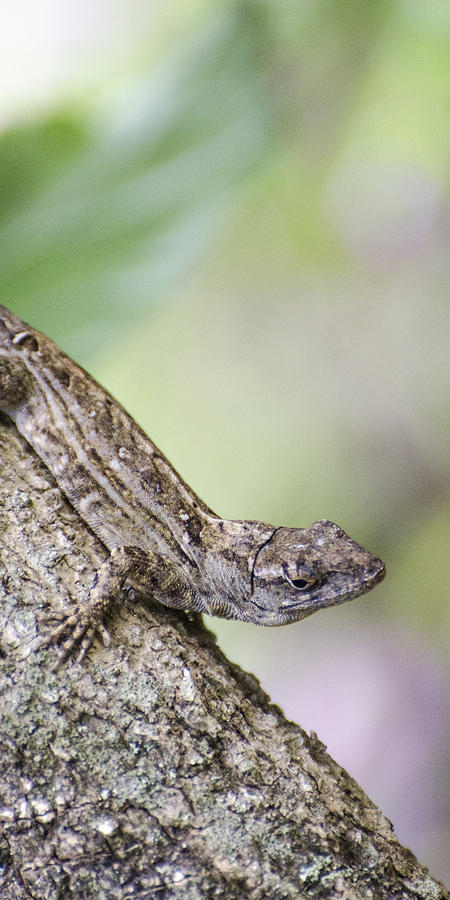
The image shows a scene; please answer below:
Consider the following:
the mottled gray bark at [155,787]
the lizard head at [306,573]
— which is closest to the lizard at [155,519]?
the lizard head at [306,573]

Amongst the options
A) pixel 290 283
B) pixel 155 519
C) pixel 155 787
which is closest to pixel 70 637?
pixel 155 787

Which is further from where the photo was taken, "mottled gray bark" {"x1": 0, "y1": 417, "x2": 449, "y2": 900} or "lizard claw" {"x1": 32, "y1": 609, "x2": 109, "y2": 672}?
"lizard claw" {"x1": 32, "y1": 609, "x2": 109, "y2": 672}

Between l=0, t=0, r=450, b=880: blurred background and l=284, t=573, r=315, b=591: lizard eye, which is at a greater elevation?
l=0, t=0, r=450, b=880: blurred background

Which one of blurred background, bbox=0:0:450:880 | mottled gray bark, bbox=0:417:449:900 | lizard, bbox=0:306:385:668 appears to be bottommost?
mottled gray bark, bbox=0:417:449:900

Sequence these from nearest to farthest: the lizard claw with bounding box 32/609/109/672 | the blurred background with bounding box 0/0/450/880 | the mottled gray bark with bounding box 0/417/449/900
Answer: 1. the mottled gray bark with bounding box 0/417/449/900
2. the lizard claw with bounding box 32/609/109/672
3. the blurred background with bounding box 0/0/450/880

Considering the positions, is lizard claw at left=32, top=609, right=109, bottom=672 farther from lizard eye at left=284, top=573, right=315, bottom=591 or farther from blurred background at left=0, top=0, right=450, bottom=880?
blurred background at left=0, top=0, right=450, bottom=880

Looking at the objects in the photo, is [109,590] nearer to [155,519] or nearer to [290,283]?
[155,519]

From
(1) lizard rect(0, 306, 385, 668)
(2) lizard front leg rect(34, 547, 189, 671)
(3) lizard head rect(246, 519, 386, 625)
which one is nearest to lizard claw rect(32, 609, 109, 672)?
(2) lizard front leg rect(34, 547, 189, 671)

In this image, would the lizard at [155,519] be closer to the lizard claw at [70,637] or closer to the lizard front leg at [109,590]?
the lizard front leg at [109,590]
